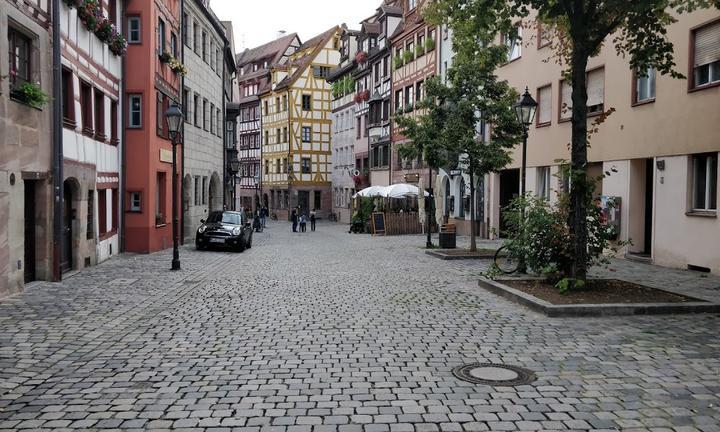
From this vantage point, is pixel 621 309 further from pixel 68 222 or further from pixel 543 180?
pixel 543 180

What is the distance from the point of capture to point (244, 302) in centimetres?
1282

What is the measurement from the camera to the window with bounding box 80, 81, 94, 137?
1902 centimetres

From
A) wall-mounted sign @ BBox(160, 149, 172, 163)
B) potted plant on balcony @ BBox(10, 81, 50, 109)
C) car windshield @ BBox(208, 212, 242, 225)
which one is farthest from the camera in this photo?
car windshield @ BBox(208, 212, 242, 225)

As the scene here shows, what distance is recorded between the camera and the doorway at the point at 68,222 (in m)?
17.6

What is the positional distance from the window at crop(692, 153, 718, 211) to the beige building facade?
2 centimetres

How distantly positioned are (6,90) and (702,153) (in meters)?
15.5

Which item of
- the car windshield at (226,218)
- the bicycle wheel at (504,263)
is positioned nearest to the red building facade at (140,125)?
the car windshield at (226,218)

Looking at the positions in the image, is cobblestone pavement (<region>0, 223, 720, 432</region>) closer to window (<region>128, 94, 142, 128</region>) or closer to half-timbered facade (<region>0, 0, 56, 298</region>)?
half-timbered facade (<region>0, 0, 56, 298</region>)

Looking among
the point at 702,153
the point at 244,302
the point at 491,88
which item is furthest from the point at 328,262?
the point at 702,153

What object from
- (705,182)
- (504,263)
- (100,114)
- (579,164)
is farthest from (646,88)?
(100,114)

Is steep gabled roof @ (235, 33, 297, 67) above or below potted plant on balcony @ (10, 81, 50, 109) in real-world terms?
above

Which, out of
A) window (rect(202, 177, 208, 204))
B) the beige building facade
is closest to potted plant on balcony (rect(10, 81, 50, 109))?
the beige building facade

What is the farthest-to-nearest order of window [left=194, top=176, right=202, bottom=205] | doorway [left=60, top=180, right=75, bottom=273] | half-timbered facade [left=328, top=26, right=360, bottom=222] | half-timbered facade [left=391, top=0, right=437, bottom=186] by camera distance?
half-timbered facade [left=328, top=26, right=360, bottom=222], half-timbered facade [left=391, top=0, right=437, bottom=186], window [left=194, top=176, right=202, bottom=205], doorway [left=60, top=180, right=75, bottom=273]

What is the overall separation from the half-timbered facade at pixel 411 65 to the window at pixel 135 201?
20.5m
